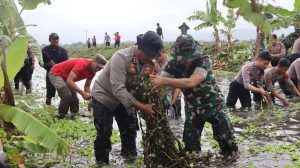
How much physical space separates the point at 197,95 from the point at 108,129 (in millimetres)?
1303

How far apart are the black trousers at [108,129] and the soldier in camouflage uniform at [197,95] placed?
810 mm

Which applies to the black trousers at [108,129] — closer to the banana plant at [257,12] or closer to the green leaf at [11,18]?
the green leaf at [11,18]

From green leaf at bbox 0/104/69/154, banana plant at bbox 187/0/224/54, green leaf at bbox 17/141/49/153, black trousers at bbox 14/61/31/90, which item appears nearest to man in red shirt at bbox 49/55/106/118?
green leaf at bbox 17/141/49/153

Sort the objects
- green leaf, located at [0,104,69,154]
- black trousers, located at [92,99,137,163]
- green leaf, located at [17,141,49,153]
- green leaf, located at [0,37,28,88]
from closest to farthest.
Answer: green leaf, located at [0,104,69,154] < green leaf, located at [17,141,49,153] < green leaf, located at [0,37,28,88] < black trousers, located at [92,99,137,163]

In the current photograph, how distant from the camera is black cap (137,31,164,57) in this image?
187 inches

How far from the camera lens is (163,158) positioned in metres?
4.98

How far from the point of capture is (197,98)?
551 centimetres

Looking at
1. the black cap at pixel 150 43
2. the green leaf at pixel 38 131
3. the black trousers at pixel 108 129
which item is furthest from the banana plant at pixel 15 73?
the black cap at pixel 150 43

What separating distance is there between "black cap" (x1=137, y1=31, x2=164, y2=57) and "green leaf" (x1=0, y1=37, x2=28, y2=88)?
146 cm

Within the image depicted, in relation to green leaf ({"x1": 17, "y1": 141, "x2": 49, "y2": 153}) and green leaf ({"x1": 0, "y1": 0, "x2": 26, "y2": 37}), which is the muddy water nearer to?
green leaf ({"x1": 17, "y1": 141, "x2": 49, "y2": 153})

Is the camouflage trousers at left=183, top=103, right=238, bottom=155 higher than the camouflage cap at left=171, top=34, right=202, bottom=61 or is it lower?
lower

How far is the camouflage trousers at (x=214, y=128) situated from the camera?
18.2ft

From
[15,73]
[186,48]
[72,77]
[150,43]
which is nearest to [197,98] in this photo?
[186,48]

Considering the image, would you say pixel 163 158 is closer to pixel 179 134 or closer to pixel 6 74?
pixel 6 74
